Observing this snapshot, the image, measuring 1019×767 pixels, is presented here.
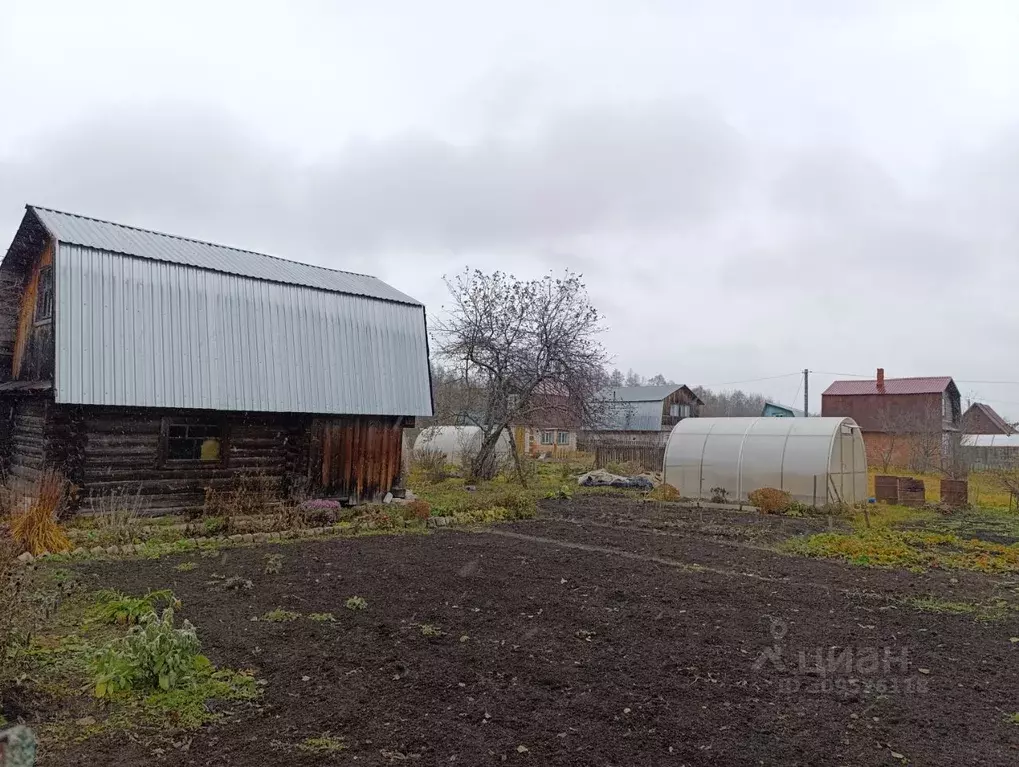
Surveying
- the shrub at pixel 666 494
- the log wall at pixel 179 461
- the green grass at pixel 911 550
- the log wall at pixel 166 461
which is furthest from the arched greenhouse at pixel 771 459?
the log wall at pixel 166 461

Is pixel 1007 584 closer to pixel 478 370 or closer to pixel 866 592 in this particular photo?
pixel 866 592

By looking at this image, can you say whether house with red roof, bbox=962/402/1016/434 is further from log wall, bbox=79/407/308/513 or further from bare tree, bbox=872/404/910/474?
log wall, bbox=79/407/308/513

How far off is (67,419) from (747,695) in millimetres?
12108

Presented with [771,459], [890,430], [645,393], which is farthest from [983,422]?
[771,459]

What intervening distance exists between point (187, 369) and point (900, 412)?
41424mm

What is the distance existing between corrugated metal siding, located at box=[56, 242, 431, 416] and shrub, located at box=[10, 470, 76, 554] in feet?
5.07

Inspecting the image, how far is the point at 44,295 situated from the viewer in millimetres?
13953

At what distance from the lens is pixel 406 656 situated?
19.2 ft

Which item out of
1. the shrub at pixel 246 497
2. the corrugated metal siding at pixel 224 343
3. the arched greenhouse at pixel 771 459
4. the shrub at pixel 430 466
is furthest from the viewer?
the shrub at pixel 430 466

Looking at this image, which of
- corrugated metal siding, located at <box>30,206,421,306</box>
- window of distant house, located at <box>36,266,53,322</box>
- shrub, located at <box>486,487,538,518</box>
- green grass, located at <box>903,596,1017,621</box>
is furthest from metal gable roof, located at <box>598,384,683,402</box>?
green grass, located at <box>903,596,1017,621</box>

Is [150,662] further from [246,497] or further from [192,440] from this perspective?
[192,440]

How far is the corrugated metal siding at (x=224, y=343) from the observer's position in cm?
1240

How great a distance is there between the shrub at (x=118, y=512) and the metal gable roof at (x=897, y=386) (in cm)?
4321

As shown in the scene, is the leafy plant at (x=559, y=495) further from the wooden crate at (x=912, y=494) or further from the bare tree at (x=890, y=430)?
the bare tree at (x=890, y=430)
